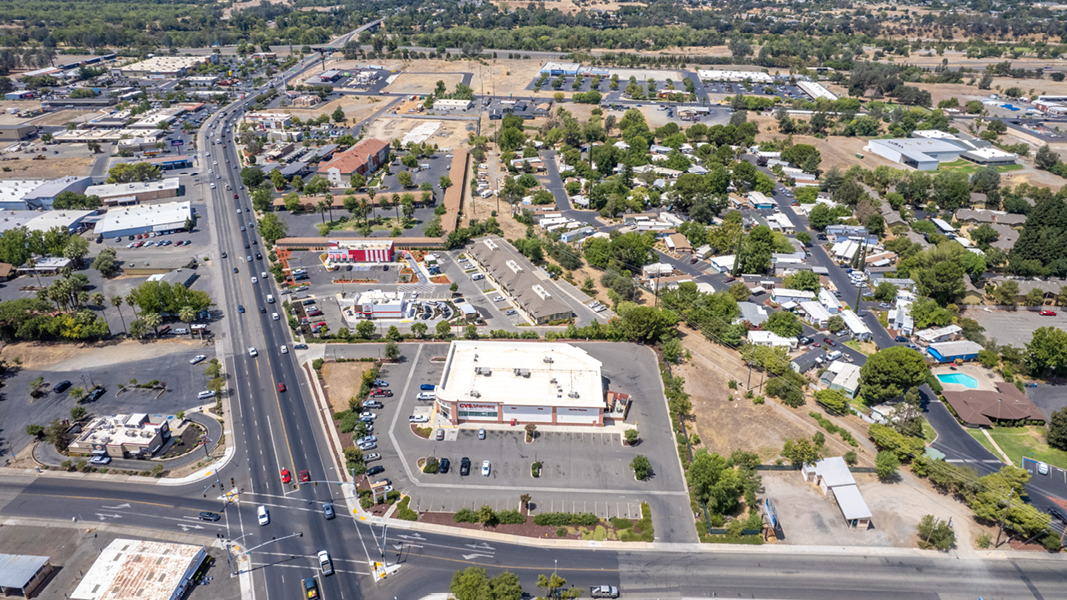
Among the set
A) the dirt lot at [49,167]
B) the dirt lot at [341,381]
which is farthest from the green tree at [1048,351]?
the dirt lot at [49,167]

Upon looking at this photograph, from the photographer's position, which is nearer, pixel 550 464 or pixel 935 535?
pixel 935 535

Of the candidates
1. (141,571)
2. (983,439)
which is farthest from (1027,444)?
(141,571)

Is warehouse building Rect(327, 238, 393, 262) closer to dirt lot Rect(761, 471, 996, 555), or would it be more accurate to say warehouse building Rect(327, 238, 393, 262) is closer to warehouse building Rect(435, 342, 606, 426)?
warehouse building Rect(435, 342, 606, 426)

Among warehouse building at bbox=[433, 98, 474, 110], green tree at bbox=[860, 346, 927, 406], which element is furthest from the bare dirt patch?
warehouse building at bbox=[433, 98, 474, 110]

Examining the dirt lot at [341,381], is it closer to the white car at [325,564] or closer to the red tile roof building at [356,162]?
the white car at [325,564]

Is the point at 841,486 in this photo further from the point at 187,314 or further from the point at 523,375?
the point at 187,314

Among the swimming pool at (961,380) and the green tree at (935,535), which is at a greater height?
the swimming pool at (961,380)

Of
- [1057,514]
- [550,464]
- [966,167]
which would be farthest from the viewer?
[966,167]
